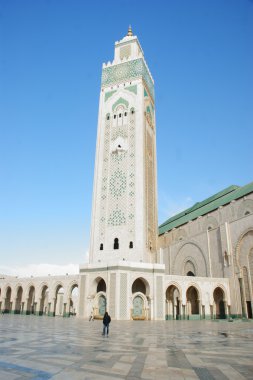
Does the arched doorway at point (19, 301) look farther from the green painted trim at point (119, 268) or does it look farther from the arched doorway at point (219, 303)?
the arched doorway at point (219, 303)

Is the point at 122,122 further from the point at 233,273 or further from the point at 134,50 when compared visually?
the point at 233,273

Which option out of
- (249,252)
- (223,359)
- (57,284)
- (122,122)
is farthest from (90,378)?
(122,122)

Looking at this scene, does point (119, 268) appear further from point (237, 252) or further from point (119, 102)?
point (119, 102)

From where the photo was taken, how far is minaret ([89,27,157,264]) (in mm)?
25812

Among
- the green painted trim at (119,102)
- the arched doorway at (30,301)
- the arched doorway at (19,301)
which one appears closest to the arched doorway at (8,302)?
the arched doorway at (19,301)

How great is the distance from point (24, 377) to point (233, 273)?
22212 mm

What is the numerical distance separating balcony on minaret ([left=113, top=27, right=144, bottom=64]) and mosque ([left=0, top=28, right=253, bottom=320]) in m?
0.12

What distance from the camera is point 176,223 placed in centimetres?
3556

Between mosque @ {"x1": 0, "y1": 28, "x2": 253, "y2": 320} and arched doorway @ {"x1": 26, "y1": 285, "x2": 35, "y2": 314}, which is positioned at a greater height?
mosque @ {"x1": 0, "y1": 28, "x2": 253, "y2": 320}

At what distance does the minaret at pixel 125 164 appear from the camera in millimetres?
25812

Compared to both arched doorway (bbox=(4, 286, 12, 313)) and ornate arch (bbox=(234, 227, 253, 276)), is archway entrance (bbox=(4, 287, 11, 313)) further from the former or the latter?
ornate arch (bbox=(234, 227, 253, 276))

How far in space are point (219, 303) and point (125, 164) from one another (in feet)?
47.7

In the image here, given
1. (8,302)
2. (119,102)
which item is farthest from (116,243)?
(8,302)

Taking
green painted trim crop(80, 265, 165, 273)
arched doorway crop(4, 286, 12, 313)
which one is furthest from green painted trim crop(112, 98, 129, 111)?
arched doorway crop(4, 286, 12, 313)
